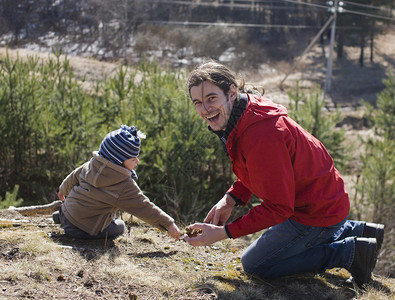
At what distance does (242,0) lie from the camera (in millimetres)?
28328

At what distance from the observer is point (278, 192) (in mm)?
2471

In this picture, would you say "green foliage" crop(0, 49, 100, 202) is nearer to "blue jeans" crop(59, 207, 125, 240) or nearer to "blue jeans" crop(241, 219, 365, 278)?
"blue jeans" crop(59, 207, 125, 240)

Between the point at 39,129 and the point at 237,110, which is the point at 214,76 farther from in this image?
the point at 39,129

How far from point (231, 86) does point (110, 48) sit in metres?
20.5

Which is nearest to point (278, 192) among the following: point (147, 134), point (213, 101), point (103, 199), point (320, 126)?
point (213, 101)

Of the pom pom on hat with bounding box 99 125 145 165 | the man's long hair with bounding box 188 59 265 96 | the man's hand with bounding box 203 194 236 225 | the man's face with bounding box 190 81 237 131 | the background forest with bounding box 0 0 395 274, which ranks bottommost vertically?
the background forest with bounding box 0 0 395 274

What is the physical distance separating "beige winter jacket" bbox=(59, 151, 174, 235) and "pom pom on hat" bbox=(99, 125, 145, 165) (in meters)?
0.05

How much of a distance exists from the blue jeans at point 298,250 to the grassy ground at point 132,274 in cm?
11

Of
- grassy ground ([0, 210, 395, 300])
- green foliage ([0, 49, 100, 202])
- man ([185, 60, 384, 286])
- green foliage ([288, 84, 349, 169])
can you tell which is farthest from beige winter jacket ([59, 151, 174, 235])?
green foliage ([288, 84, 349, 169])

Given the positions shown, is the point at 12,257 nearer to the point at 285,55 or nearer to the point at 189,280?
the point at 189,280

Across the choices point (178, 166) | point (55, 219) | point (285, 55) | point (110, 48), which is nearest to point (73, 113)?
point (178, 166)

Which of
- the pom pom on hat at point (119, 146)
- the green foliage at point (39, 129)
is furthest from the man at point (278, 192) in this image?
the green foliage at point (39, 129)

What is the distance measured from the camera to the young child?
3102 millimetres

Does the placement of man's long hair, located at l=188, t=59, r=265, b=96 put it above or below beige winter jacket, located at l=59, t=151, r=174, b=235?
above
